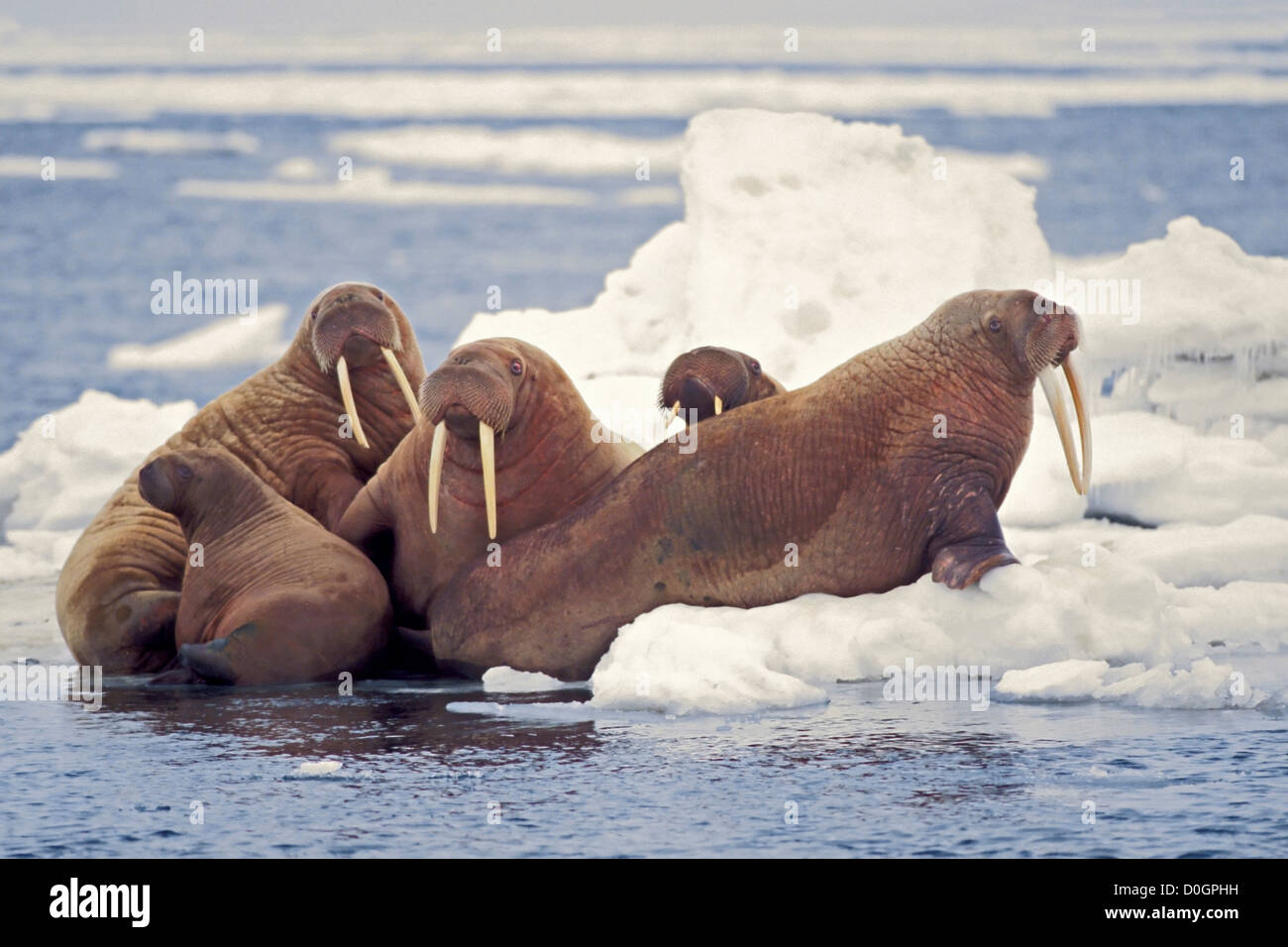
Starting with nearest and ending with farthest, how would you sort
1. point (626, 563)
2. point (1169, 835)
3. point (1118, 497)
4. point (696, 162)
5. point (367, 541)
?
1. point (1169, 835)
2. point (626, 563)
3. point (367, 541)
4. point (1118, 497)
5. point (696, 162)

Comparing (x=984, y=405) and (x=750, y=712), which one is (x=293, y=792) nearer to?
(x=750, y=712)

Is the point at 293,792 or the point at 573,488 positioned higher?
the point at 573,488

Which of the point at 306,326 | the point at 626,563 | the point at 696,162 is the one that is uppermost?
the point at 696,162

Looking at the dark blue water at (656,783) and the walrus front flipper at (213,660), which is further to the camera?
the walrus front flipper at (213,660)

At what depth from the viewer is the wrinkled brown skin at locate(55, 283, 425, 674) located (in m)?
8.23

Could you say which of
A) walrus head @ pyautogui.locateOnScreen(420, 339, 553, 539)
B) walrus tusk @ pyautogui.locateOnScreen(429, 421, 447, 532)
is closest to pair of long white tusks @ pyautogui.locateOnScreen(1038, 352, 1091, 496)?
walrus head @ pyautogui.locateOnScreen(420, 339, 553, 539)

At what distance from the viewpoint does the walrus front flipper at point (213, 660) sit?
752cm

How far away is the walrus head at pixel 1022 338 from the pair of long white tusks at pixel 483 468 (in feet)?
6.28

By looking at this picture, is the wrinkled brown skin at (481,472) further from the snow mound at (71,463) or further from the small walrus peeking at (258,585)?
the snow mound at (71,463)

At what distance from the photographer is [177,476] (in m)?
7.95

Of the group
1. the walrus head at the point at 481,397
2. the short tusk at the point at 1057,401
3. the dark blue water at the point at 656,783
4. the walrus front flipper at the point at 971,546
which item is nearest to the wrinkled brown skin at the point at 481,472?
the walrus head at the point at 481,397

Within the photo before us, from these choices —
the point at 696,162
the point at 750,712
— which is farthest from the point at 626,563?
the point at 696,162

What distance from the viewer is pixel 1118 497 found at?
11758mm

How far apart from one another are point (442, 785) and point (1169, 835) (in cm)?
215
